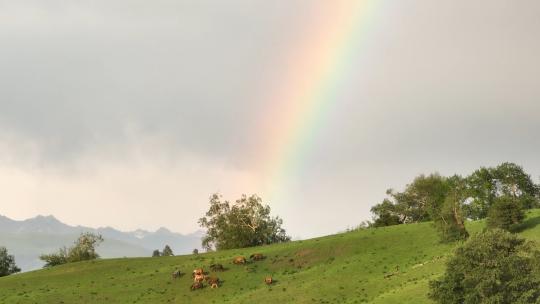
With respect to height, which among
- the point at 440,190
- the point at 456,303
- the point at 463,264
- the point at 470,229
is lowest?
the point at 456,303

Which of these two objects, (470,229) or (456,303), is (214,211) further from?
(456,303)

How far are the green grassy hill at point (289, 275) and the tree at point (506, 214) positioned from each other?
1873mm

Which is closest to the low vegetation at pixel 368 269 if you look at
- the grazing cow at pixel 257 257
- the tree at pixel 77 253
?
A: the grazing cow at pixel 257 257

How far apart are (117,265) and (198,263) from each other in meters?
16.2

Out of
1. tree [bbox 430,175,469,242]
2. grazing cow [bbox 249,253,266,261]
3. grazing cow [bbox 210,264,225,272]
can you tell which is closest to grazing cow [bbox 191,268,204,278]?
grazing cow [bbox 210,264,225,272]

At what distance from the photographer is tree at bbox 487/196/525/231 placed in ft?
222

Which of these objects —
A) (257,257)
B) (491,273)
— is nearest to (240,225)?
(257,257)

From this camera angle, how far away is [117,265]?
89375mm

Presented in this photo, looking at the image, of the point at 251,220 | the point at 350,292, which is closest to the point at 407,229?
the point at 350,292

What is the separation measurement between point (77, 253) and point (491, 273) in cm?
10817

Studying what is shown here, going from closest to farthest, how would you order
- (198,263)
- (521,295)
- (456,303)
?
1. (521,295)
2. (456,303)
3. (198,263)

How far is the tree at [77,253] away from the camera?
122769 mm

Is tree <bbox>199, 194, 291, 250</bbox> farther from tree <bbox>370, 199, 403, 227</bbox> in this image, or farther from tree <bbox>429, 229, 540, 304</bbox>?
tree <bbox>429, 229, 540, 304</bbox>

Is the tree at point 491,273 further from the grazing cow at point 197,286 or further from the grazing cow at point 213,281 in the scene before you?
the grazing cow at point 197,286
